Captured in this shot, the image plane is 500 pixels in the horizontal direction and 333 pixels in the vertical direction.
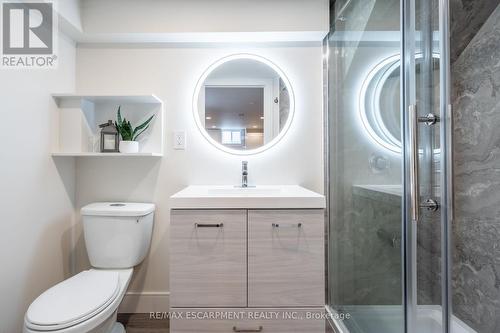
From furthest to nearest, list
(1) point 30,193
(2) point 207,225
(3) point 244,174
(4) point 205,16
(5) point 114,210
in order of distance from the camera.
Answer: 1. (3) point 244,174
2. (4) point 205,16
3. (5) point 114,210
4. (1) point 30,193
5. (2) point 207,225

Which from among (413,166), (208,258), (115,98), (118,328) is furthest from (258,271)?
(115,98)

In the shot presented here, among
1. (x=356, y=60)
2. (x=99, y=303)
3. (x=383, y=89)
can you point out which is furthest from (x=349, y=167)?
(x=99, y=303)

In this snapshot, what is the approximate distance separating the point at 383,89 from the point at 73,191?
6.59 feet

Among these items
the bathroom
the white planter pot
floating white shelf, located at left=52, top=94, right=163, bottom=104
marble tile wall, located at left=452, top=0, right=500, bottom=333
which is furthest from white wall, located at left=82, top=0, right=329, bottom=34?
marble tile wall, located at left=452, top=0, right=500, bottom=333

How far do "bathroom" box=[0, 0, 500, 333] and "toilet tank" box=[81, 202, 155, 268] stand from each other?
0.04 feet

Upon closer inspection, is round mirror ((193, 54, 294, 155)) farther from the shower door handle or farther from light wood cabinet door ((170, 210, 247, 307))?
the shower door handle

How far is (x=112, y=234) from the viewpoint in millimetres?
1545

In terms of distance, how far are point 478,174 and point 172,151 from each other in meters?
1.70

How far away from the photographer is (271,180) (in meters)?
1.85

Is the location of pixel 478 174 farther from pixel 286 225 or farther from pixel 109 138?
pixel 109 138

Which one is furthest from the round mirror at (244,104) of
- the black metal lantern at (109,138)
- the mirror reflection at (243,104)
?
the black metal lantern at (109,138)

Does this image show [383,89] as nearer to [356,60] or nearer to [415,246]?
[356,60]

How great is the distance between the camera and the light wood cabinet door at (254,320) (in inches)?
50.6

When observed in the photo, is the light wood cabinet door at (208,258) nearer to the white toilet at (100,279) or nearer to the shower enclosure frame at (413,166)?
the white toilet at (100,279)
